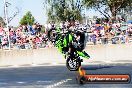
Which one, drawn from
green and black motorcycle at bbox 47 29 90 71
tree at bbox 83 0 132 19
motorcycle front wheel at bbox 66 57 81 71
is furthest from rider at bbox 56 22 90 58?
tree at bbox 83 0 132 19

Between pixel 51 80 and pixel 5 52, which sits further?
pixel 5 52

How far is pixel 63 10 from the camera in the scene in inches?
2023

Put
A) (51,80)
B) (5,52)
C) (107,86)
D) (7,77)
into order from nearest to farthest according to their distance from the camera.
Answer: (107,86)
(51,80)
(7,77)
(5,52)

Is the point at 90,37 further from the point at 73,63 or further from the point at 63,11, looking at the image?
the point at 63,11

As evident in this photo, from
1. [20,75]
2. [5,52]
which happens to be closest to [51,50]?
[5,52]

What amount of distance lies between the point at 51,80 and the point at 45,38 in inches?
388

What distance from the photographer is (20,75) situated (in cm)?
1947

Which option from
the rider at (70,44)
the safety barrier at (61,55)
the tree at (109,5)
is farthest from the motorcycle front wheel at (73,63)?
the tree at (109,5)

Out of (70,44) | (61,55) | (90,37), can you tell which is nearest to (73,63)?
(70,44)

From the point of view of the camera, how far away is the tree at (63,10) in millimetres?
47938

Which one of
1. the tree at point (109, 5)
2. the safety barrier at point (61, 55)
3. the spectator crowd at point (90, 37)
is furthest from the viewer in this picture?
the tree at point (109, 5)

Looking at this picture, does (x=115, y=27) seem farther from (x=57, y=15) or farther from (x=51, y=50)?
(x=57, y=15)

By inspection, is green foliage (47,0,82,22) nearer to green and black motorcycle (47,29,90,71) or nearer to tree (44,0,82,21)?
tree (44,0,82,21)

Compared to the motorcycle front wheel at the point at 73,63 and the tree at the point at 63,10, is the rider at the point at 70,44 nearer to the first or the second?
the motorcycle front wheel at the point at 73,63
